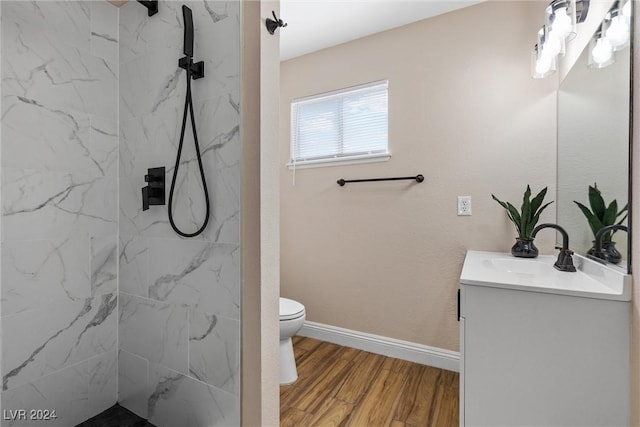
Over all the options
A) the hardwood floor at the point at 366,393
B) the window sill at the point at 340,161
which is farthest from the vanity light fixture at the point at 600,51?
the hardwood floor at the point at 366,393

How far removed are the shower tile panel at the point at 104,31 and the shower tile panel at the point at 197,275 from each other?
32.8 inches

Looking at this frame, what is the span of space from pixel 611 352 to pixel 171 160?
1.64m

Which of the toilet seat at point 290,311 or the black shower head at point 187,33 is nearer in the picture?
the black shower head at point 187,33

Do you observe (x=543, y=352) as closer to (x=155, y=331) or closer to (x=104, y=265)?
(x=155, y=331)

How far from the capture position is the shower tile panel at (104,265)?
125 cm

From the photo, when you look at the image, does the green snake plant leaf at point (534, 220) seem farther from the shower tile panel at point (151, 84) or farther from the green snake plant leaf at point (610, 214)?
the shower tile panel at point (151, 84)

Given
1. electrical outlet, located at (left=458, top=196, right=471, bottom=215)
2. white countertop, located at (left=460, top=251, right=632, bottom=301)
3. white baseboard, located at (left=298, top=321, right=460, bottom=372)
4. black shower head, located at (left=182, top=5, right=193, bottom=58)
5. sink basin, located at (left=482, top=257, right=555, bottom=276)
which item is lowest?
white baseboard, located at (left=298, top=321, right=460, bottom=372)

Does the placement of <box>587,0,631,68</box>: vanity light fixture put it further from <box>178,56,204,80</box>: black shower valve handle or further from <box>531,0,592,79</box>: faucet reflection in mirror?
<box>178,56,204,80</box>: black shower valve handle

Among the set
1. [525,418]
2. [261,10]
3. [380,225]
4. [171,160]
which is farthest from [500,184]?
[171,160]

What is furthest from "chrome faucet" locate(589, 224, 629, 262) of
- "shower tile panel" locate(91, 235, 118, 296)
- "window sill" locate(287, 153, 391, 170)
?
"shower tile panel" locate(91, 235, 118, 296)

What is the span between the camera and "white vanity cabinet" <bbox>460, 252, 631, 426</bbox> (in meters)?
0.96

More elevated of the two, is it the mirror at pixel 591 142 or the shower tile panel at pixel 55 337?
the mirror at pixel 591 142

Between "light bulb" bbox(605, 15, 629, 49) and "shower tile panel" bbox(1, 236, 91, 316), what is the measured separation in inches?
84.5

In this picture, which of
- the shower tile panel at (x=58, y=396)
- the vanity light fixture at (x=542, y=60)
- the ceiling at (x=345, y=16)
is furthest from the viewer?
the ceiling at (x=345, y=16)
